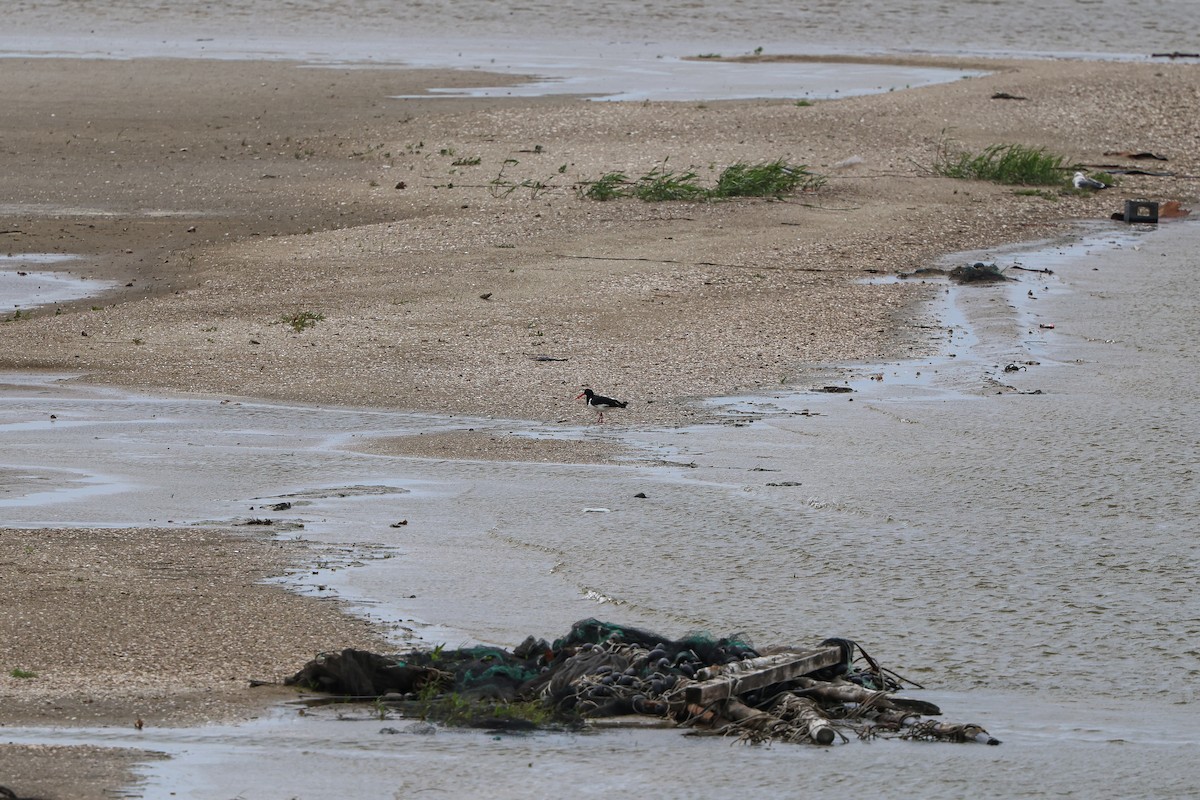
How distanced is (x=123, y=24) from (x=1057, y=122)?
62.9 feet

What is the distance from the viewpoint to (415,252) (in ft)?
47.1

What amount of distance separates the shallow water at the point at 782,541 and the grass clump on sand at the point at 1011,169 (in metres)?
7.57

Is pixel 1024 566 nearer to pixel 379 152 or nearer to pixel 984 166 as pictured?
pixel 984 166

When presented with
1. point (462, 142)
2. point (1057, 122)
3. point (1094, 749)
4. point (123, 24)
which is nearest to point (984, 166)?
point (1057, 122)

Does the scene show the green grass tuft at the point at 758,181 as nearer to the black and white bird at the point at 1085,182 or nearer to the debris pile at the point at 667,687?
the black and white bird at the point at 1085,182

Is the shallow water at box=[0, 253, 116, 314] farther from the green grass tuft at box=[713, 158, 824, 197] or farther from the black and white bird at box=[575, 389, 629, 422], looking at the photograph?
the green grass tuft at box=[713, 158, 824, 197]

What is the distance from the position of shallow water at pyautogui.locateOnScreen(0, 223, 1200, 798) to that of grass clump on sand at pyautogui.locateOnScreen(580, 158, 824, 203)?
235 inches

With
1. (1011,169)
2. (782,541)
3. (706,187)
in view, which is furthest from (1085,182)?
(782,541)

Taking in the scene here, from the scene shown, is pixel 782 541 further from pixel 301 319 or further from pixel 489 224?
pixel 489 224

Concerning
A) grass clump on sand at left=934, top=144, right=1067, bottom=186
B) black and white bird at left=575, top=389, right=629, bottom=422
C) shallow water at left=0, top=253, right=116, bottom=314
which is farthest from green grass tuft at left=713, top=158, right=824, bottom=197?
black and white bird at left=575, top=389, right=629, bottom=422

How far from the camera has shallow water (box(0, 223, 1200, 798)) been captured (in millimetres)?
5168

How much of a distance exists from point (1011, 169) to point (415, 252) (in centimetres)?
712

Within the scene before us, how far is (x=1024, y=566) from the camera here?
6988 mm

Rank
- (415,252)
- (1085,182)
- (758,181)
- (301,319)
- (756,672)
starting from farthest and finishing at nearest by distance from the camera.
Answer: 1. (1085,182)
2. (758,181)
3. (415,252)
4. (301,319)
5. (756,672)
